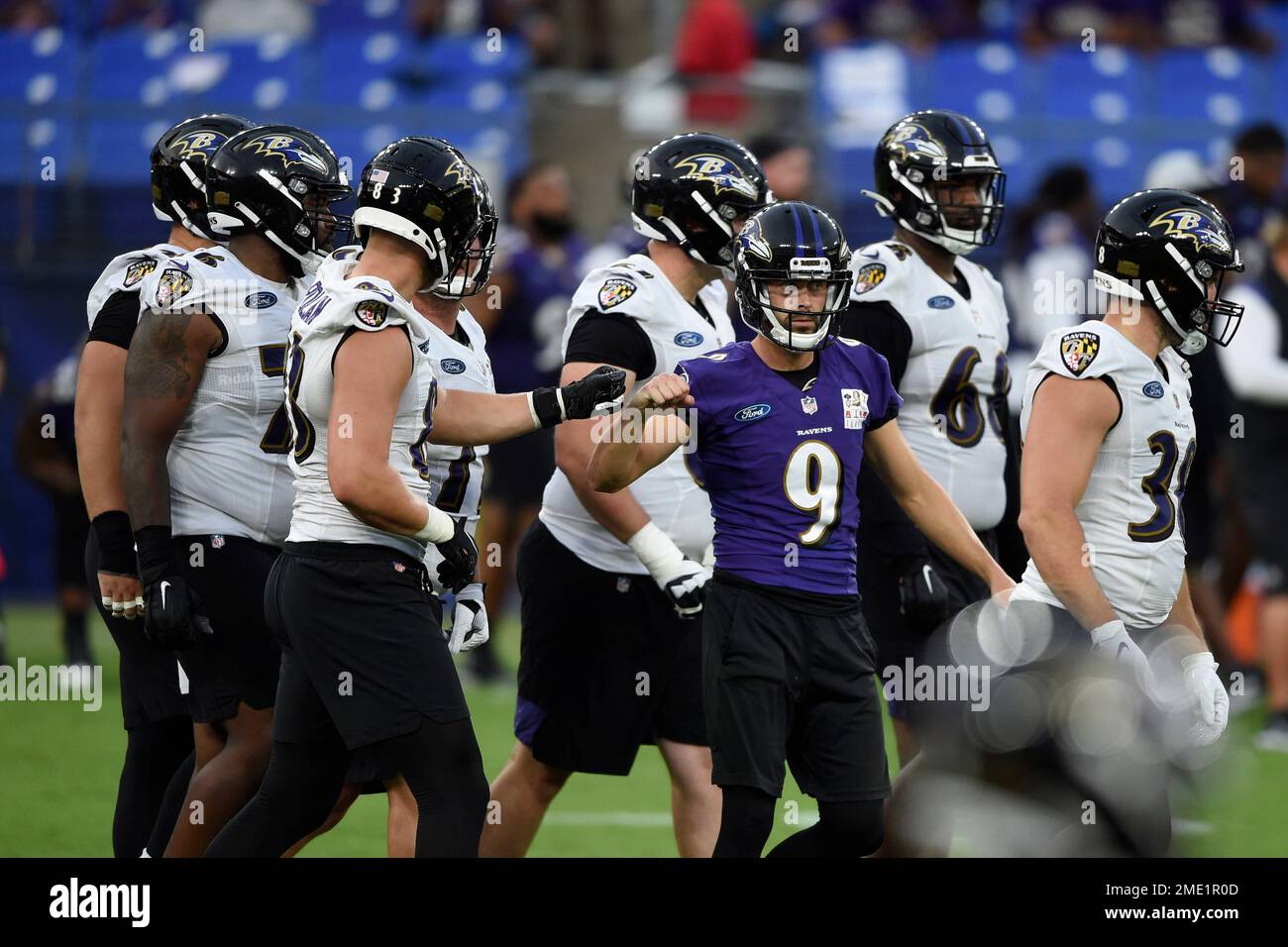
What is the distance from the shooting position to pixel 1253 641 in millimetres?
10172

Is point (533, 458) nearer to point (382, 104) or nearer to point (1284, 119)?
point (382, 104)

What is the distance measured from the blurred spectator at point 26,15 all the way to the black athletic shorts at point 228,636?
10.5 m

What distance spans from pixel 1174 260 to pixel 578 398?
1.48 m

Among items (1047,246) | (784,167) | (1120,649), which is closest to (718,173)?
(1120,649)

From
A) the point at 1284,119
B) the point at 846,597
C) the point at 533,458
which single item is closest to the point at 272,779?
the point at 846,597

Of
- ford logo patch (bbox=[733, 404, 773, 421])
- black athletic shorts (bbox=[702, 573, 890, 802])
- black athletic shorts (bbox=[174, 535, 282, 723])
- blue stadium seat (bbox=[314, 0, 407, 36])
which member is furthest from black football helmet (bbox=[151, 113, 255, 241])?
blue stadium seat (bbox=[314, 0, 407, 36])

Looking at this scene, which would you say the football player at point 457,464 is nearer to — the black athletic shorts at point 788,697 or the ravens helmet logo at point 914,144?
the black athletic shorts at point 788,697

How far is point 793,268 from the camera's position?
4422mm

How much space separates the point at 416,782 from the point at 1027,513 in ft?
5.08

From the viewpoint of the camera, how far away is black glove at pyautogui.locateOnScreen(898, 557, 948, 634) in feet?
16.8

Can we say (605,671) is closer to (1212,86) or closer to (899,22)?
(899,22)

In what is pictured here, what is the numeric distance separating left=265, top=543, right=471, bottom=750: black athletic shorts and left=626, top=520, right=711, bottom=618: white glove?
872 mm

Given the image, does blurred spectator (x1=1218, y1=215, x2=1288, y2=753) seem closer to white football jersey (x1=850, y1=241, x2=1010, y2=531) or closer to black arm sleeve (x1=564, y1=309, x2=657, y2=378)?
white football jersey (x1=850, y1=241, x2=1010, y2=531)

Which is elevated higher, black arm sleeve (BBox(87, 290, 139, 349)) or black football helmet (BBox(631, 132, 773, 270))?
black football helmet (BBox(631, 132, 773, 270))
